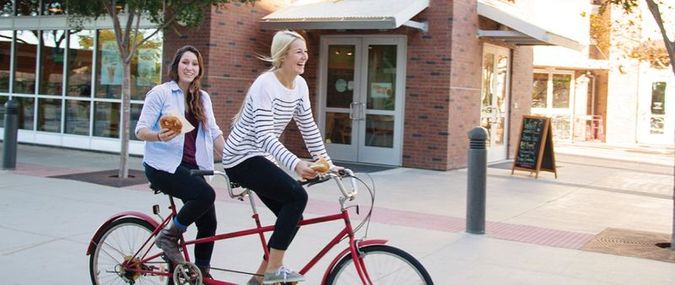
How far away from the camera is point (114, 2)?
33.9 ft

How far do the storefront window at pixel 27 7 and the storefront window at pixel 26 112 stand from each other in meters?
1.84

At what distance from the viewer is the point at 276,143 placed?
3893 mm

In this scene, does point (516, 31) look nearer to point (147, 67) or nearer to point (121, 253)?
point (147, 67)

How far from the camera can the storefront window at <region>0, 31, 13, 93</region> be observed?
1602 centimetres

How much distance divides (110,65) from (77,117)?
1.45 m

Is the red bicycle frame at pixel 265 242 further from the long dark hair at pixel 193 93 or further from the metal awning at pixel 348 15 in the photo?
the metal awning at pixel 348 15

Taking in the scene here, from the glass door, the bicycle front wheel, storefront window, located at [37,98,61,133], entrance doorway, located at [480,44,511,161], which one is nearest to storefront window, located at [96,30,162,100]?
storefront window, located at [37,98,61,133]

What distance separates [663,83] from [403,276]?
83.1 feet

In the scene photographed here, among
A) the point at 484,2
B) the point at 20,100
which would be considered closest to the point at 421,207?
the point at 484,2

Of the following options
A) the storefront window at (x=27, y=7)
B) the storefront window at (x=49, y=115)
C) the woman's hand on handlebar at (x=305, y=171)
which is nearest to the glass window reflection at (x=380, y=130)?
the storefront window at (x=49, y=115)

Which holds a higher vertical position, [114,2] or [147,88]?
[114,2]

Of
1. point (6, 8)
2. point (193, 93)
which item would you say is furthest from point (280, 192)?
point (6, 8)

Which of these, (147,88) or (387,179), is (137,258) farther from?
(147,88)

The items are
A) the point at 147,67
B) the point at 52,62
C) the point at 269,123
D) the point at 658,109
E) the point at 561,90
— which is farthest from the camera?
the point at 561,90
